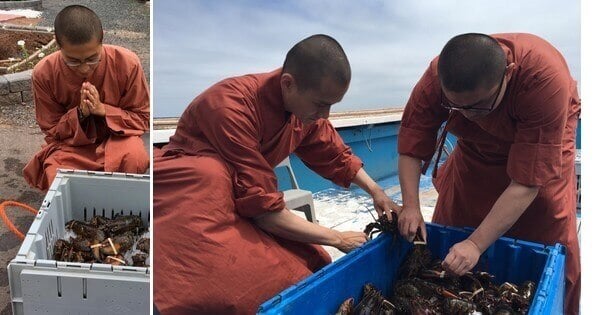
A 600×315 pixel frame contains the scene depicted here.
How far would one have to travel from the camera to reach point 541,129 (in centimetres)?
220

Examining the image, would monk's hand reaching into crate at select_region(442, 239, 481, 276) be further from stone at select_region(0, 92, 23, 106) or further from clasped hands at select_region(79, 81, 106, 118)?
stone at select_region(0, 92, 23, 106)

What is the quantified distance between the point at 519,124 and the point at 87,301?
1.81 metres

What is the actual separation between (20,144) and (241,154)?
342 centimetres

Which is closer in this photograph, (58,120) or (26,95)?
(58,120)

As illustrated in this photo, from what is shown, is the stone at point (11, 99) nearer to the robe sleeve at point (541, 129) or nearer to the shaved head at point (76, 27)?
the shaved head at point (76, 27)

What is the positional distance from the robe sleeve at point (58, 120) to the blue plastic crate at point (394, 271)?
6.71ft

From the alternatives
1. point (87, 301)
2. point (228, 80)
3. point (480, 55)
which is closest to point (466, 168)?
point (480, 55)

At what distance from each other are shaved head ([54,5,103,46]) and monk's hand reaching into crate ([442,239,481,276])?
2.34 m

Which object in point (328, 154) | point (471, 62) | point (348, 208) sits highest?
point (471, 62)

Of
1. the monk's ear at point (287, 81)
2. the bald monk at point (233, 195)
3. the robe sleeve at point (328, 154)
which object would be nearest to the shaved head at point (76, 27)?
the bald monk at point (233, 195)

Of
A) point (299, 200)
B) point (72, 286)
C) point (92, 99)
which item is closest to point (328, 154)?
point (299, 200)

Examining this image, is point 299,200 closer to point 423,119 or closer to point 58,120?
point 423,119

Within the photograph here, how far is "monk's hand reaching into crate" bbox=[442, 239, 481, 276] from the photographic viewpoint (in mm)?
2230

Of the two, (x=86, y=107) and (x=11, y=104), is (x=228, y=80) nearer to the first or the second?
(x=86, y=107)
